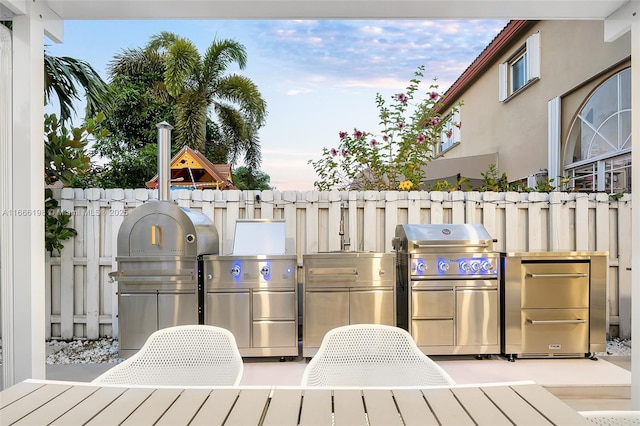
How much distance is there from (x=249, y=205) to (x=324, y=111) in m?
5.80

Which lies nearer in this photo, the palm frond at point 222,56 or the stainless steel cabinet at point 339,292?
the stainless steel cabinet at point 339,292

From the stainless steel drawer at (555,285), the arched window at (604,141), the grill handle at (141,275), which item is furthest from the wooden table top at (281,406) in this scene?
the arched window at (604,141)

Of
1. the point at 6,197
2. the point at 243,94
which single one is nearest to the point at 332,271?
the point at 6,197

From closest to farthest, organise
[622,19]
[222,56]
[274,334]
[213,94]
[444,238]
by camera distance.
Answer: [622,19] → [274,334] → [444,238] → [222,56] → [213,94]

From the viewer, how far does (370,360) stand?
2.09 metres

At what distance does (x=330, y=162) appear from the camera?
5.97 meters

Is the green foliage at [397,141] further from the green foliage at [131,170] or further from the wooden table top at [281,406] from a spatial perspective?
the green foliage at [131,170]

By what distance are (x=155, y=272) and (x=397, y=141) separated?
346 cm

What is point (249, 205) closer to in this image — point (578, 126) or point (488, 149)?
point (578, 126)

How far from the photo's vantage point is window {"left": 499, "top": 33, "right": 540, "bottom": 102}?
305 inches

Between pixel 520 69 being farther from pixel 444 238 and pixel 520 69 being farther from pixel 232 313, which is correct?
pixel 232 313

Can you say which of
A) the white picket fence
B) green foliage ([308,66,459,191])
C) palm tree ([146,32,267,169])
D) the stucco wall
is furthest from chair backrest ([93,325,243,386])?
palm tree ([146,32,267,169])

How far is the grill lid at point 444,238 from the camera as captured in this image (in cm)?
420

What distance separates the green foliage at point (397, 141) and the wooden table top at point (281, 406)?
4143 millimetres
